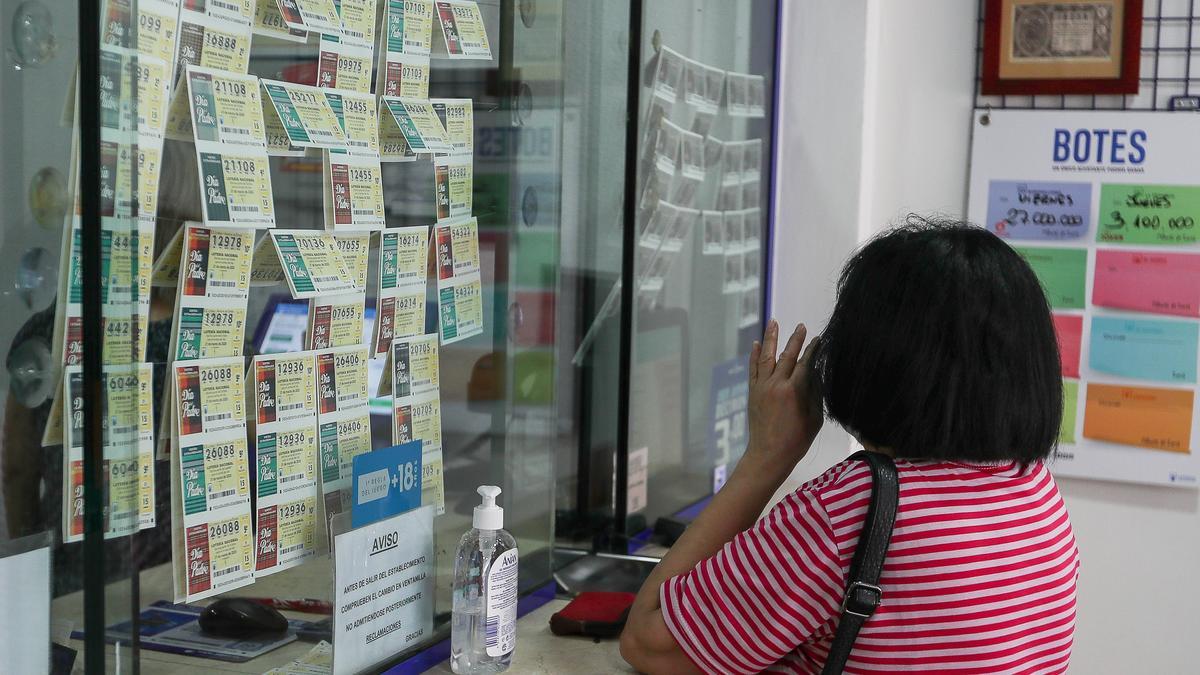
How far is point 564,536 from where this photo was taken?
174cm

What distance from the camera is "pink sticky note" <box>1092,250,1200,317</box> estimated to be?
2156 millimetres

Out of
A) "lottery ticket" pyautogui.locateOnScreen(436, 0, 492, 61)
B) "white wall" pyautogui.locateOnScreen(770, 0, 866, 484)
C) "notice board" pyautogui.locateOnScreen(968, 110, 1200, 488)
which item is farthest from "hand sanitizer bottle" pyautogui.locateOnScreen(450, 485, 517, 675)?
"notice board" pyautogui.locateOnScreen(968, 110, 1200, 488)

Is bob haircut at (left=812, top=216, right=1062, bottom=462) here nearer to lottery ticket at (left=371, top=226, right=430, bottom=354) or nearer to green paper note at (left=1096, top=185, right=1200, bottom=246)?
lottery ticket at (left=371, top=226, right=430, bottom=354)

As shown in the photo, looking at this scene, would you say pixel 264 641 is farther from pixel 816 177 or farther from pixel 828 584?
pixel 816 177

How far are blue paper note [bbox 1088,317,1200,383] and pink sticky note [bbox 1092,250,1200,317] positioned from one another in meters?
0.03

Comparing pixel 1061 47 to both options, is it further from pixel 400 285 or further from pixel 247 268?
pixel 247 268

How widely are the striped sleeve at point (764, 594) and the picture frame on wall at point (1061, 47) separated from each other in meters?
1.47

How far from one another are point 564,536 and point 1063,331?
114 cm

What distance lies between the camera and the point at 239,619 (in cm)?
109

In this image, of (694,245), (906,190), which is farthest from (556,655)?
(906,190)

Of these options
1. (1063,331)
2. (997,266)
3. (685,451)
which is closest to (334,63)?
(997,266)

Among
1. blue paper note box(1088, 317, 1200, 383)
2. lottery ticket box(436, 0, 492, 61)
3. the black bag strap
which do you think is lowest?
the black bag strap

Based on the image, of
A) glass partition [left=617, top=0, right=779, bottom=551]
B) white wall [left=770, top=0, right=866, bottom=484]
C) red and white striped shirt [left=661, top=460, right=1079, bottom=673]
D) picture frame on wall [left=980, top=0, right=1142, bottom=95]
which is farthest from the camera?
picture frame on wall [left=980, top=0, right=1142, bottom=95]

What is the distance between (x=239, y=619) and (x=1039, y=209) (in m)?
1.75
